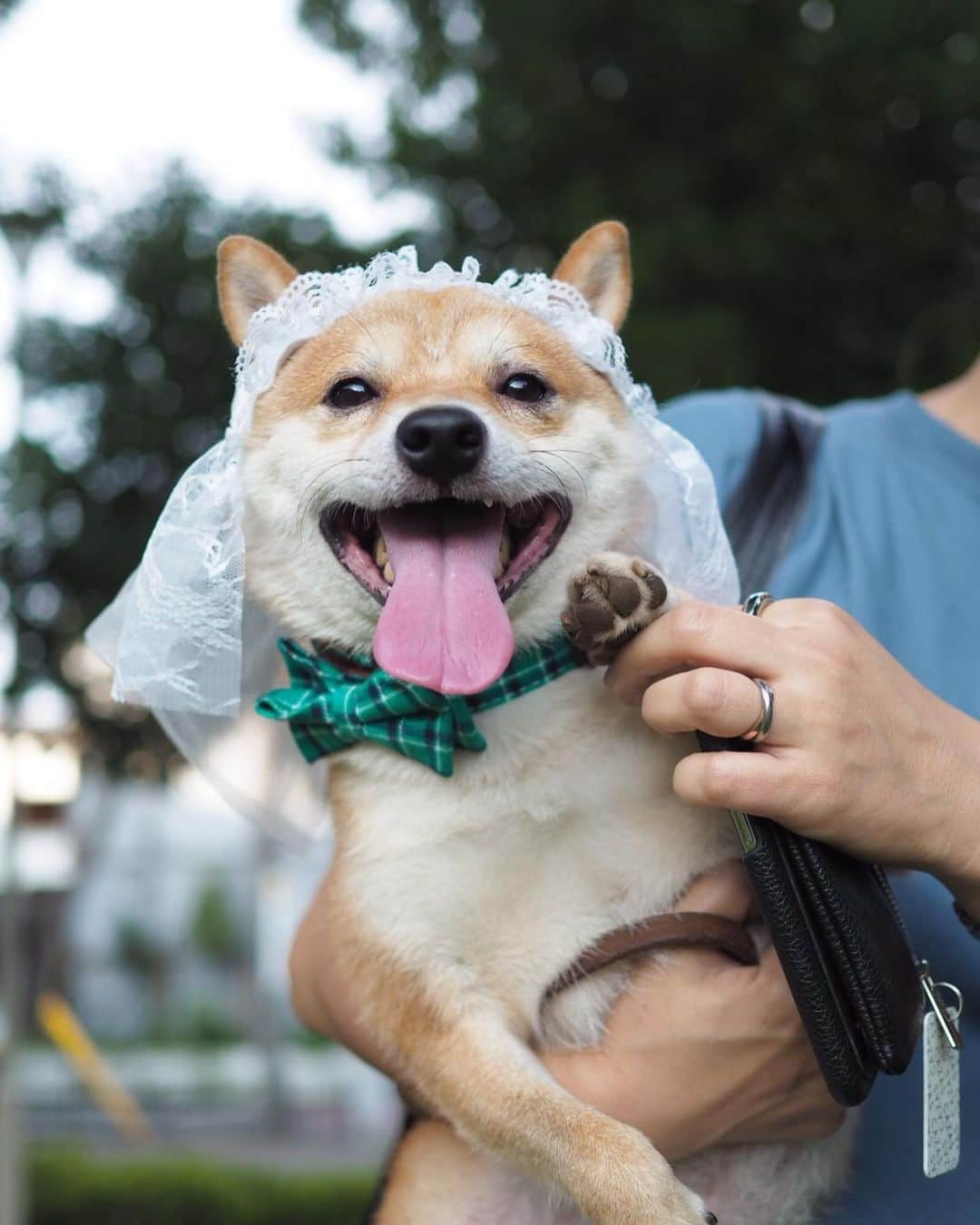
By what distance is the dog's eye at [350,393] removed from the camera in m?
1.92

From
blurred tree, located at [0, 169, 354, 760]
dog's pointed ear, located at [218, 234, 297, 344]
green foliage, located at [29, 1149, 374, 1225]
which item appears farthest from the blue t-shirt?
green foliage, located at [29, 1149, 374, 1225]

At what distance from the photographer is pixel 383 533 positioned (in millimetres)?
1760

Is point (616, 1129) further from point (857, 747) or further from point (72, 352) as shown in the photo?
point (72, 352)

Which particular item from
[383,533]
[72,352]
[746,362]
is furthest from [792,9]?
[383,533]

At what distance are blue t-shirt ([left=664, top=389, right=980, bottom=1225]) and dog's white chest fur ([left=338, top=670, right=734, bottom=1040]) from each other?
386 mm

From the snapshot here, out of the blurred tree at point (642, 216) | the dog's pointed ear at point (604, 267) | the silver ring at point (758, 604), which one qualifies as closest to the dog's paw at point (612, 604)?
the silver ring at point (758, 604)

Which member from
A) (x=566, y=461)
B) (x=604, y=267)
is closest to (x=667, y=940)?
(x=566, y=461)

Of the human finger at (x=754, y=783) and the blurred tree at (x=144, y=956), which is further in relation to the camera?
the blurred tree at (x=144, y=956)

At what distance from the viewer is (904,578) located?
207cm

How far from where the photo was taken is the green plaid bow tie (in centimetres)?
179

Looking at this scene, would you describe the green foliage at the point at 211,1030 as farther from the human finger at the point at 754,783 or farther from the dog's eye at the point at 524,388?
the human finger at the point at 754,783

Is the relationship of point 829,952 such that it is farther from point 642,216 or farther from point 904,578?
point 642,216

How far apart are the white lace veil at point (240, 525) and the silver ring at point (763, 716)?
0.39m

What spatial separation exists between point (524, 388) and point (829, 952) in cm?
92
